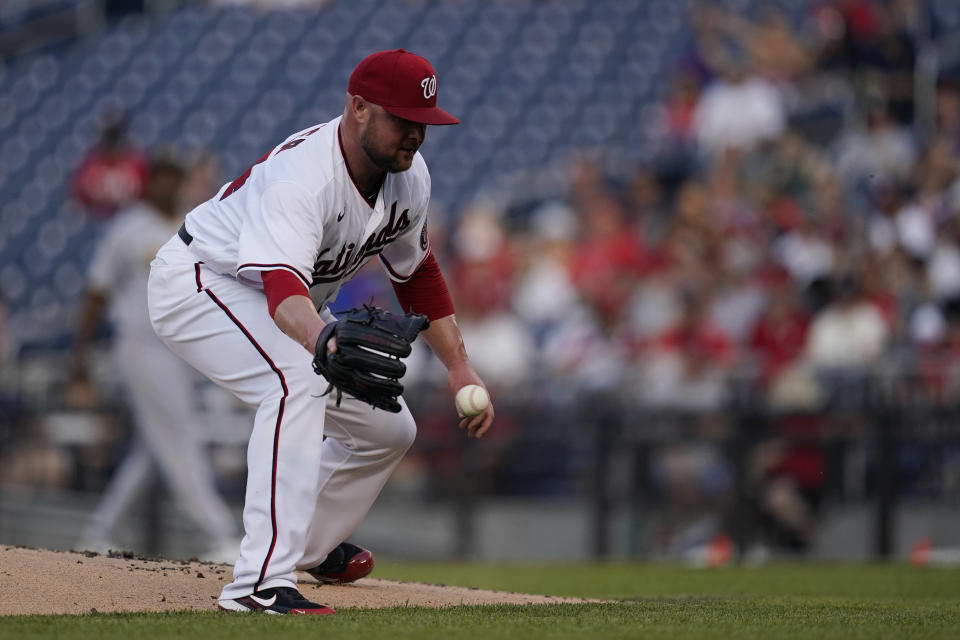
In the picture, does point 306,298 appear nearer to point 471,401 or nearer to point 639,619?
point 471,401

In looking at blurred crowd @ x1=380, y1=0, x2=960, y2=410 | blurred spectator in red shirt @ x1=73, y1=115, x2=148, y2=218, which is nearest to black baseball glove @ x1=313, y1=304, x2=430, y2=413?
blurred crowd @ x1=380, y1=0, x2=960, y2=410

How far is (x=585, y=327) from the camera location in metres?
10.7

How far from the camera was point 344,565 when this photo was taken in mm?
5168

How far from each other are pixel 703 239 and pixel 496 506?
246 centimetres

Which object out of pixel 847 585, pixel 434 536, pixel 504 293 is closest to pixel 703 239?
pixel 504 293

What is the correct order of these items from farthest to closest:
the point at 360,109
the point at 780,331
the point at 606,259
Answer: the point at 606,259, the point at 780,331, the point at 360,109

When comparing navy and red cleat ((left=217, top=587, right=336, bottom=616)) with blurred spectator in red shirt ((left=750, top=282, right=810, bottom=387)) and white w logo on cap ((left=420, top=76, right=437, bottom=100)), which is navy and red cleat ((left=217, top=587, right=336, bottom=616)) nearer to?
white w logo on cap ((left=420, top=76, right=437, bottom=100))

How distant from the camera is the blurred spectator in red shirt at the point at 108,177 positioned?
13.3 metres

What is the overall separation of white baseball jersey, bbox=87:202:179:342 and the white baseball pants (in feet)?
10.6

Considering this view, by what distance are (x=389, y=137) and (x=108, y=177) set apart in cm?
970

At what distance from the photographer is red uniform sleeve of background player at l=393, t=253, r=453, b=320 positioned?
509 cm

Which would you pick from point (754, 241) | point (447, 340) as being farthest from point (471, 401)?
point (754, 241)

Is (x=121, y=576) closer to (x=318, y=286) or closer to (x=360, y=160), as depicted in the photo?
(x=318, y=286)

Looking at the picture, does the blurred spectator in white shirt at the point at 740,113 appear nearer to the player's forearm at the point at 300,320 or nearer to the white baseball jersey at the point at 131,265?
the white baseball jersey at the point at 131,265
